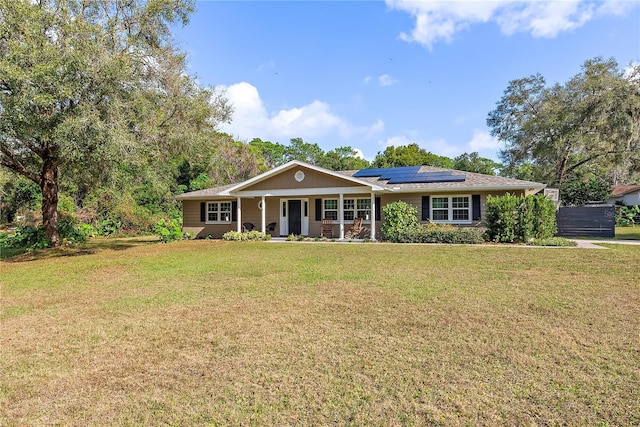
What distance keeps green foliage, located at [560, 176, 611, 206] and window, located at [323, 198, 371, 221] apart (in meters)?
21.1

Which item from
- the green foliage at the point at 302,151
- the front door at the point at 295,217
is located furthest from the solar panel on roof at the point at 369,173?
the green foliage at the point at 302,151

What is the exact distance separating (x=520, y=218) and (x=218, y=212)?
48.0 feet

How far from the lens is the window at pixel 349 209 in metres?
18.4

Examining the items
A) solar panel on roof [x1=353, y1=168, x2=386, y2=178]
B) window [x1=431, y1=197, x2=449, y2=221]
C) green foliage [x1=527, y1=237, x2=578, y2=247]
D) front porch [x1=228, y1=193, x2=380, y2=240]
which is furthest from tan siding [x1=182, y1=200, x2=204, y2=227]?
green foliage [x1=527, y1=237, x2=578, y2=247]

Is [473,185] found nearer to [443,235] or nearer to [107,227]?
[443,235]

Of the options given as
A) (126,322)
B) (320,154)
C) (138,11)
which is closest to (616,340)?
(126,322)

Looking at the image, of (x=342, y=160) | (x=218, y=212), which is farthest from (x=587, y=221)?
(x=342, y=160)

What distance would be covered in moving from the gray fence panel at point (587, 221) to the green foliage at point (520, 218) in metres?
5.54

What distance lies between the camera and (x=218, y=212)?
20.7m

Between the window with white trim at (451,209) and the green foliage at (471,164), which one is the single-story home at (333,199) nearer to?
the window with white trim at (451,209)

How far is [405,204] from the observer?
55.0 ft

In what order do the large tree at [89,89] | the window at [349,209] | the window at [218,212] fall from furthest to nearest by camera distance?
1. the window at [218,212]
2. the window at [349,209]
3. the large tree at [89,89]

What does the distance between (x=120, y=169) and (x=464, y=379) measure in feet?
44.2

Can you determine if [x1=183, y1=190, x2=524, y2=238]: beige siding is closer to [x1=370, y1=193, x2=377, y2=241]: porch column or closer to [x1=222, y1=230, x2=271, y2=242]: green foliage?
[x1=370, y1=193, x2=377, y2=241]: porch column
